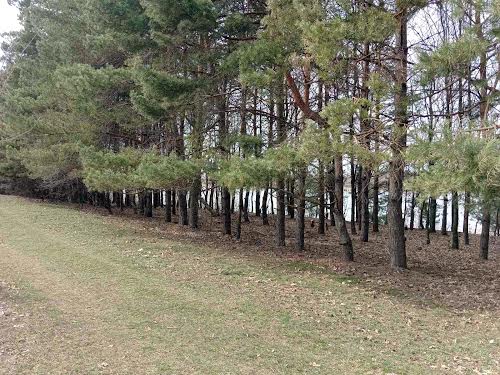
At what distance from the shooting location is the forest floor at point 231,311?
15.6 feet

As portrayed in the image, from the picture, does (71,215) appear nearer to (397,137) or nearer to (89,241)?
(89,241)

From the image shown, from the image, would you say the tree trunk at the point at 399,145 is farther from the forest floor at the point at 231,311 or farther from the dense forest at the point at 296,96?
the forest floor at the point at 231,311

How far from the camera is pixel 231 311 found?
653 cm

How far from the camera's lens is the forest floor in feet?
15.6

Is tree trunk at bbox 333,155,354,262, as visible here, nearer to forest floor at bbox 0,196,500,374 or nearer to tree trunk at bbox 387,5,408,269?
forest floor at bbox 0,196,500,374

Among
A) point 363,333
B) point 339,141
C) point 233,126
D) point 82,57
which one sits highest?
point 82,57

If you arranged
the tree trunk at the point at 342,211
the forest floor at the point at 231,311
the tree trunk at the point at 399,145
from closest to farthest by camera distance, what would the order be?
1. the forest floor at the point at 231,311
2. the tree trunk at the point at 399,145
3. the tree trunk at the point at 342,211

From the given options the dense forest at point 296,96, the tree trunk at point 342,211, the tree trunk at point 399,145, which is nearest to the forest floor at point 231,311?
the tree trunk at point 342,211

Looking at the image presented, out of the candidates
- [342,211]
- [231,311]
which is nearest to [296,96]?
[342,211]

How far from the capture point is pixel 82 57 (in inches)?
648

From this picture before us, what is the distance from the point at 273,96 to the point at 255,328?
21.5 ft

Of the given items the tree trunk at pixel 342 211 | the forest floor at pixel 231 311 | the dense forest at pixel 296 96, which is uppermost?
the dense forest at pixel 296 96

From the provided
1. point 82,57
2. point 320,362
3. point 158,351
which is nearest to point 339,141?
point 320,362

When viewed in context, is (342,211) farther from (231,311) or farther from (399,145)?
(231,311)
